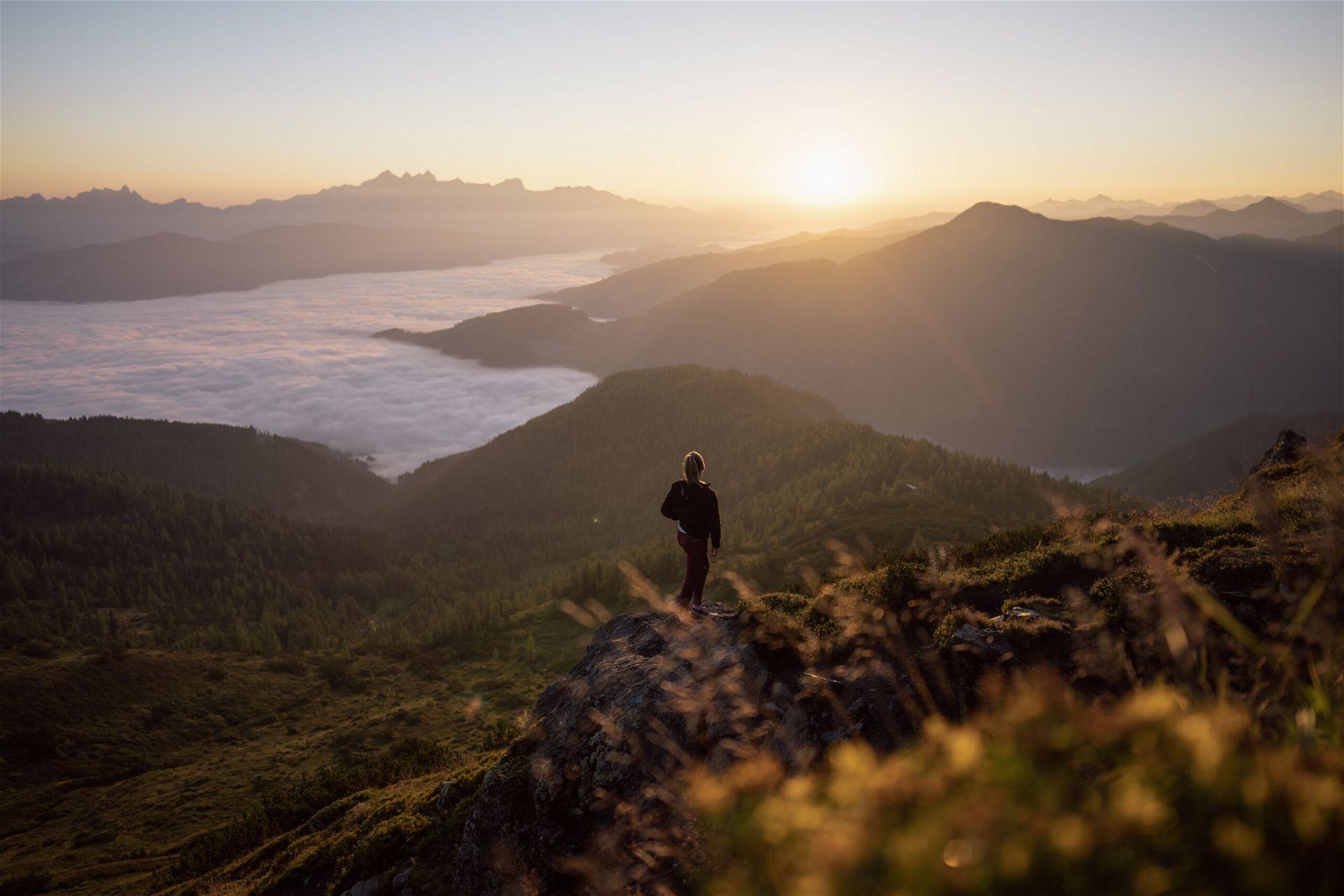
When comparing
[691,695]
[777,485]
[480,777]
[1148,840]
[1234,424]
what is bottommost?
[1234,424]

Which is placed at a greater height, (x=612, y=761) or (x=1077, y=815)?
(x=1077, y=815)

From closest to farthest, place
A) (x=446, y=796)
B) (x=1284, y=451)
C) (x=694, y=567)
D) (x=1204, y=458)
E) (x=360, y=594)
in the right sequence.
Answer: (x=446, y=796) → (x=694, y=567) → (x=1284, y=451) → (x=360, y=594) → (x=1204, y=458)

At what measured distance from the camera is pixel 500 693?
114ft

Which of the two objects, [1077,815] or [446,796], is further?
[446,796]

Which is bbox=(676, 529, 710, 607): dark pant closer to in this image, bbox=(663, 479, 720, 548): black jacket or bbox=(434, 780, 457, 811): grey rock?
bbox=(663, 479, 720, 548): black jacket

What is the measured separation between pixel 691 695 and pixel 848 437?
8491 centimetres

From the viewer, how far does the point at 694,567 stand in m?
12.7

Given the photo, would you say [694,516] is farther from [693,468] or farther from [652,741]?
[652,741]

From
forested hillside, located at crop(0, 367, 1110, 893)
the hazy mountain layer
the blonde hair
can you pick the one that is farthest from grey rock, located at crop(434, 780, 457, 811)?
the hazy mountain layer

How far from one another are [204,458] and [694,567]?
19893 cm

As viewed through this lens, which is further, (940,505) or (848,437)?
(848,437)

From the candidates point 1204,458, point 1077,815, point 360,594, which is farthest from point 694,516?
point 1204,458

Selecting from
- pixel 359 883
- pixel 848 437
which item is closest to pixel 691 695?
pixel 359 883

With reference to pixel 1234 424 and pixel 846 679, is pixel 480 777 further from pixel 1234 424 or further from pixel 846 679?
pixel 1234 424
